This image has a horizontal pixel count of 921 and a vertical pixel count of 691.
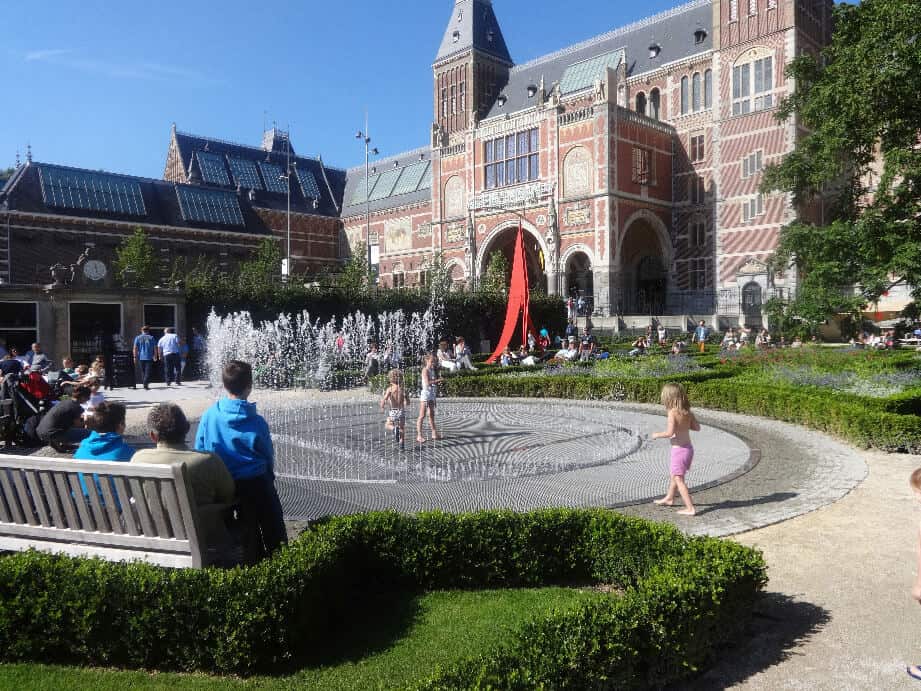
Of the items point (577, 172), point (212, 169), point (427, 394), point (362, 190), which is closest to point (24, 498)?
point (427, 394)

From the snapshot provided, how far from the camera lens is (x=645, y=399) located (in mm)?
16234

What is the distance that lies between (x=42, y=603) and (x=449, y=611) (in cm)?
244

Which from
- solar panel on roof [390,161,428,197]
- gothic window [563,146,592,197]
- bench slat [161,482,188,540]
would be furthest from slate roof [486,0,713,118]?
bench slat [161,482,188,540]

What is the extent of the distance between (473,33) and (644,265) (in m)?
22.2

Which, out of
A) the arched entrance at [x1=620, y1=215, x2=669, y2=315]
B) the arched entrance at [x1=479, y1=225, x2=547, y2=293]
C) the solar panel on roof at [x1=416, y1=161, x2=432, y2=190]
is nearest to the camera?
the arched entrance at [x1=620, y1=215, x2=669, y2=315]

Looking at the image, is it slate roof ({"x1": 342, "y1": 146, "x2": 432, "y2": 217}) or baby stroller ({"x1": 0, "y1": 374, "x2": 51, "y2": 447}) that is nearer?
baby stroller ({"x1": 0, "y1": 374, "x2": 51, "y2": 447})

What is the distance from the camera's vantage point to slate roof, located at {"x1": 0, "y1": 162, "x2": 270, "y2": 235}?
37.3 metres

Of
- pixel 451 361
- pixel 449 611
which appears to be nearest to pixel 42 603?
pixel 449 611

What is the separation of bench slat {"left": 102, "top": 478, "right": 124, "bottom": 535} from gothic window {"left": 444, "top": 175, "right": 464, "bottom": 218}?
43665 mm

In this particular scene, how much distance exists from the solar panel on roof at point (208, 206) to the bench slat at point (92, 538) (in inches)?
1625

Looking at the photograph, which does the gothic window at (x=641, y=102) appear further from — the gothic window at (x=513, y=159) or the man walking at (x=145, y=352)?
the man walking at (x=145, y=352)

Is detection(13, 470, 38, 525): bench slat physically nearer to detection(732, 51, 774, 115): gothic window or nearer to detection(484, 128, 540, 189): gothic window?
detection(484, 128, 540, 189): gothic window

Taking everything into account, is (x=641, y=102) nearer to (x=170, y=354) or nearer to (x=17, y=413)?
(x=170, y=354)

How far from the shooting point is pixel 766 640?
4.23 meters
